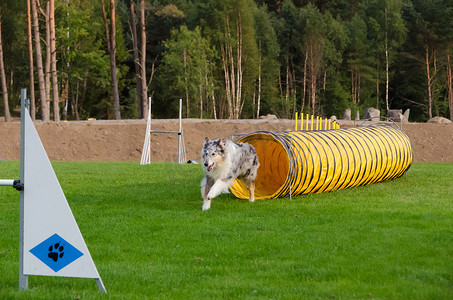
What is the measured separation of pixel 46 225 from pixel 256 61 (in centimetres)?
4157

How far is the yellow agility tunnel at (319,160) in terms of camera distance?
1042 cm

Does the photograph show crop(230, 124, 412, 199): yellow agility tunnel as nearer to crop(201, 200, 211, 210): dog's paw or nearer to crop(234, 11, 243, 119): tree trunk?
crop(201, 200, 211, 210): dog's paw

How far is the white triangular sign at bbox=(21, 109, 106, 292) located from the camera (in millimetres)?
4555

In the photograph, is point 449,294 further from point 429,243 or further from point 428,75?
point 428,75

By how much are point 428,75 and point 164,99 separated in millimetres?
22294

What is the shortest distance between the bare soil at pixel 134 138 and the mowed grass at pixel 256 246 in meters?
15.9

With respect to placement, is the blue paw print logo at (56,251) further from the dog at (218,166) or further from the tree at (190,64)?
the tree at (190,64)

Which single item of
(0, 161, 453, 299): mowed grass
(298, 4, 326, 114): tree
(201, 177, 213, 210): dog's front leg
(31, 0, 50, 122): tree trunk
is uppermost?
(298, 4, 326, 114): tree

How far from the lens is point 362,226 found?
7414mm

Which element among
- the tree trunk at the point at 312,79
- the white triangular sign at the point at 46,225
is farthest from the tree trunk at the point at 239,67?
the white triangular sign at the point at 46,225

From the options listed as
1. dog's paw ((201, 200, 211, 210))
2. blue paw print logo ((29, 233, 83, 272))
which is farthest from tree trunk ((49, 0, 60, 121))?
blue paw print logo ((29, 233, 83, 272))

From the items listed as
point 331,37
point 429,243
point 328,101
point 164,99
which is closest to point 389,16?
point 331,37

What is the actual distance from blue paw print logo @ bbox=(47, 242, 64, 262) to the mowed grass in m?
0.31

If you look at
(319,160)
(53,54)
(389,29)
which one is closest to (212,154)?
(319,160)
